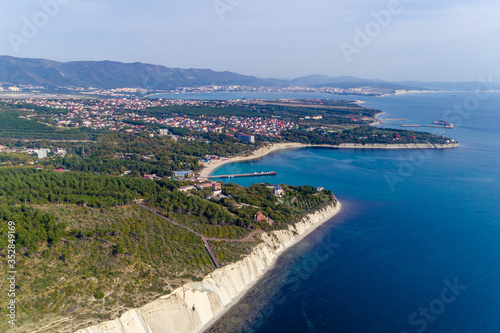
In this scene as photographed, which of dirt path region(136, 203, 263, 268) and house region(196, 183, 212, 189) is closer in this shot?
dirt path region(136, 203, 263, 268)

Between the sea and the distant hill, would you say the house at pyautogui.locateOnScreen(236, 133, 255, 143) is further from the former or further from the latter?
the distant hill

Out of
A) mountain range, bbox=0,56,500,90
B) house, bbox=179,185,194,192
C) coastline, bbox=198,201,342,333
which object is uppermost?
mountain range, bbox=0,56,500,90

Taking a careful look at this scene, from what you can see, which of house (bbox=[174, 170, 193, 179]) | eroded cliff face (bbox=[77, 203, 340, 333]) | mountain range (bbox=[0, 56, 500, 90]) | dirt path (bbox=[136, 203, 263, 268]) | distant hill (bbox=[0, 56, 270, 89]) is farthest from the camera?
distant hill (bbox=[0, 56, 270, 89])

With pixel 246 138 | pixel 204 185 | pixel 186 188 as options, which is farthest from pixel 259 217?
pixel 246 138

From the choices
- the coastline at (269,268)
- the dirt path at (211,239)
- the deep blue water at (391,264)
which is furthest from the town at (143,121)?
the dirt path at (211,239)

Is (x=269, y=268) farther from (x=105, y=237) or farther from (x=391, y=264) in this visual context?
(x=105, y=237)

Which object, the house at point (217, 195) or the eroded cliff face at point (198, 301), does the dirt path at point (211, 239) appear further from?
the house at point (217, 195)

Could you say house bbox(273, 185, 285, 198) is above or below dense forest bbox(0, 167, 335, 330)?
below

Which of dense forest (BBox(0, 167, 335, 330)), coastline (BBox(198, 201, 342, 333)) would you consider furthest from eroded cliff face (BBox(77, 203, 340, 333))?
dense forest (BBox(0, 167, 335, 330))
